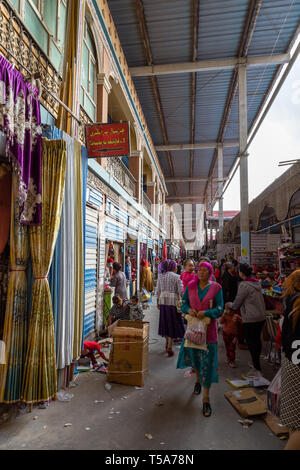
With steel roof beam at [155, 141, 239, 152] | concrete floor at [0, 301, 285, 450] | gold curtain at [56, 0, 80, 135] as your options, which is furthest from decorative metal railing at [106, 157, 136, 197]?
steel roof beam at [155, 141, 239, 152]

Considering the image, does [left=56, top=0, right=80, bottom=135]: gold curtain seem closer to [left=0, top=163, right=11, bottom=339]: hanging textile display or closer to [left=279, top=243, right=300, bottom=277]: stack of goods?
[left=0, top=163, right=11, bottom=339]: hanging textile display

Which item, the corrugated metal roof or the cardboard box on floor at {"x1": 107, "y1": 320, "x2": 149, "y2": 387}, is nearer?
the cardboard box on floor at {"x1": 107, "y1": 320, "x2": 149, "y2": 387}

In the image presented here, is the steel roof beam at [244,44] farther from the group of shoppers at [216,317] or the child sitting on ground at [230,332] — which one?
the child sitting on ground at [230,332]

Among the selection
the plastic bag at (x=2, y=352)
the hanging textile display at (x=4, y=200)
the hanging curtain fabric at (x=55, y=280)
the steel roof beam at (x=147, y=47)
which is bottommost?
the plastic bag at (x=2, y=352)

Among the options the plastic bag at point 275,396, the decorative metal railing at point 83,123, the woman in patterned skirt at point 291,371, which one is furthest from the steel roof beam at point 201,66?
the plastic bag at point 275,396

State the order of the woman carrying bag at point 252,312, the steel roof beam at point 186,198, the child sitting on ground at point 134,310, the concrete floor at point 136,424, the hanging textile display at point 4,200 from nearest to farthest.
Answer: the concrete floor at point 136,424 < the hanging textile display at point 4,200 < the woman carrying bag at point 252,312 < the child sitting on ground at point 134,310 < the steel roof beam at point 186,198

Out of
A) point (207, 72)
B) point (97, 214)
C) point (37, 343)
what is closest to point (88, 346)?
point (37, 343)

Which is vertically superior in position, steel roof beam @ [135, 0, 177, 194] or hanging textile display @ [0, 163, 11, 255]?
steel roof beam @ [135, 0, 177, 194]

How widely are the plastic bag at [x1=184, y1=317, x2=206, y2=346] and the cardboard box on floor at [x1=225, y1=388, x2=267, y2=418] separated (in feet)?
2.56

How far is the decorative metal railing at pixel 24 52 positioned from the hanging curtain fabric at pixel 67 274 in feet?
3.06

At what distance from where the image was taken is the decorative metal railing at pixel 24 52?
311 cm

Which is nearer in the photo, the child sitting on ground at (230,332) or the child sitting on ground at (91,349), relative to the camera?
the child sitting on ground at (91,349)

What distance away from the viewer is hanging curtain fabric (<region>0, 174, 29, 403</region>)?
285 centimetres
